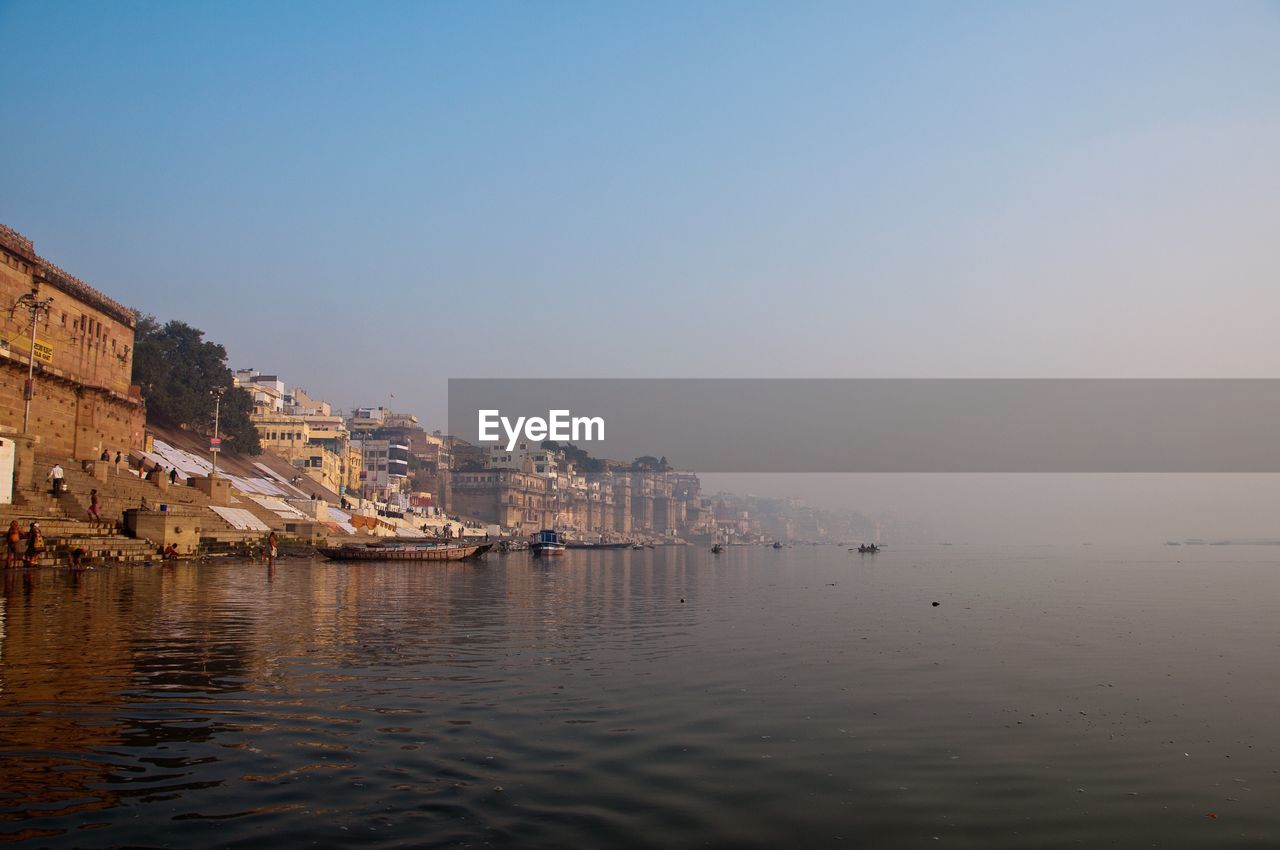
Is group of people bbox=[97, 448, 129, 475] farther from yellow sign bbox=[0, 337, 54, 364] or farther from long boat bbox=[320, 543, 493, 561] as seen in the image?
long boat bbox=[320, 543, 493, 561]

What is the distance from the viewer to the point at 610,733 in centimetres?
1027

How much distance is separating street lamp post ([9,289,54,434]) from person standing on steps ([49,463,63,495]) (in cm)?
596

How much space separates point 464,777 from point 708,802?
7.06ft

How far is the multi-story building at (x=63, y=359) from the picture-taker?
4353cm

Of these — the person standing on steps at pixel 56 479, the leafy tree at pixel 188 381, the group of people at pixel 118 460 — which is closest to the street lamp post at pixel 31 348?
the group of people at pixel 118 460

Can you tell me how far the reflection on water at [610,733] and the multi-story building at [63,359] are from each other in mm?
26336

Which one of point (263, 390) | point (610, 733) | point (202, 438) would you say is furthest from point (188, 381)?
point (610, 733)

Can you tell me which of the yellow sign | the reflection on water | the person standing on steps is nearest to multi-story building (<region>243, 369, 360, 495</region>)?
the yellow sign

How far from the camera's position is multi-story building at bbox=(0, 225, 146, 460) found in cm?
4353

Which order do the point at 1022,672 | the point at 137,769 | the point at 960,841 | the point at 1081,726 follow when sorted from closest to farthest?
the point at 960,841 < the point at 137,769 < the point at 1081,726 < the point at 1022,672

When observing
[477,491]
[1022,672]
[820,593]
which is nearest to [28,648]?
[1022,672]

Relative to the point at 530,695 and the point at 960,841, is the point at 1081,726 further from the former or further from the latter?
the point at 530,695

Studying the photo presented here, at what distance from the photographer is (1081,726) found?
11.7 meters

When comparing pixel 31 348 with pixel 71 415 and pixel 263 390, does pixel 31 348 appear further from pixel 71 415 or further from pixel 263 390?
pixel 263 390
